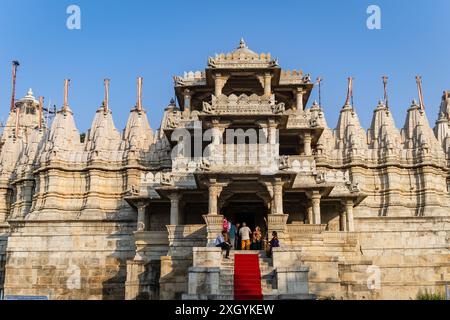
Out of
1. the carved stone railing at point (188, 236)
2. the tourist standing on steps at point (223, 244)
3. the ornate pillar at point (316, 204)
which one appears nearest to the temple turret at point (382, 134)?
the ornate pillar at point (316, 204)

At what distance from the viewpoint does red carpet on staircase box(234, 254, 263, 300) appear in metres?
22.3

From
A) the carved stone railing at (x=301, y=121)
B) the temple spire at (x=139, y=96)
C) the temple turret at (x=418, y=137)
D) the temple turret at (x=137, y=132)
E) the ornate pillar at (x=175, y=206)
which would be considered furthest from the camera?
the temple spire at (x=139, y=96)

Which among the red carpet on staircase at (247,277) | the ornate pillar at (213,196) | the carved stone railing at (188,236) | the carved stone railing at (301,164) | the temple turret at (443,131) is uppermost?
the temple turret at (443,131)

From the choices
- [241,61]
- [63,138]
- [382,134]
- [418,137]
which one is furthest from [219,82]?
[418,137]

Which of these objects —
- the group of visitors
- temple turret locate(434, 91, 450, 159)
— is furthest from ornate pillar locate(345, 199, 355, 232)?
temple turret locate(434, 91, 450, 159)

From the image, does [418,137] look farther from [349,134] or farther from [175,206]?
[175,206]

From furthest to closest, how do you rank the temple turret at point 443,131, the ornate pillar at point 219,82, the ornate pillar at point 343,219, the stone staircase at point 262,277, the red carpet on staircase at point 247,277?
1. the temple turret at point 443,131
2. the ornate pillar at point 219,82
3. the ornate pillar at point 343,219
4. the stone staircase at point 262,277
5. the red carpet on staircase at point 247,277

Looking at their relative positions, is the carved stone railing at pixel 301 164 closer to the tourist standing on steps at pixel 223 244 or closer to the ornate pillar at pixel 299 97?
the ornate pillar at pixel 299 97

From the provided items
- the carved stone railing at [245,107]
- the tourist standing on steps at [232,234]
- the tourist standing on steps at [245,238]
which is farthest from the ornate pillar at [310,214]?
the carved stone railing at [245,107]

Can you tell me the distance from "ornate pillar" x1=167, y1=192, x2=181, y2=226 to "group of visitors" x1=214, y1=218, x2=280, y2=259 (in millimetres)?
3156

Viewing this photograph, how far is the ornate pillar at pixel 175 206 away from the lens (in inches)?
1206

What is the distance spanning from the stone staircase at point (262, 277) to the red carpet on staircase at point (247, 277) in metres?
0.17

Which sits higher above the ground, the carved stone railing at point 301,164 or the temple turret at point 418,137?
the temple turret at point 418,137

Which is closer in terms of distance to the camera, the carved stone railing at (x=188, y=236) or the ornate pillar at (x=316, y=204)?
the carved stone railing at (x=188, y=236)
